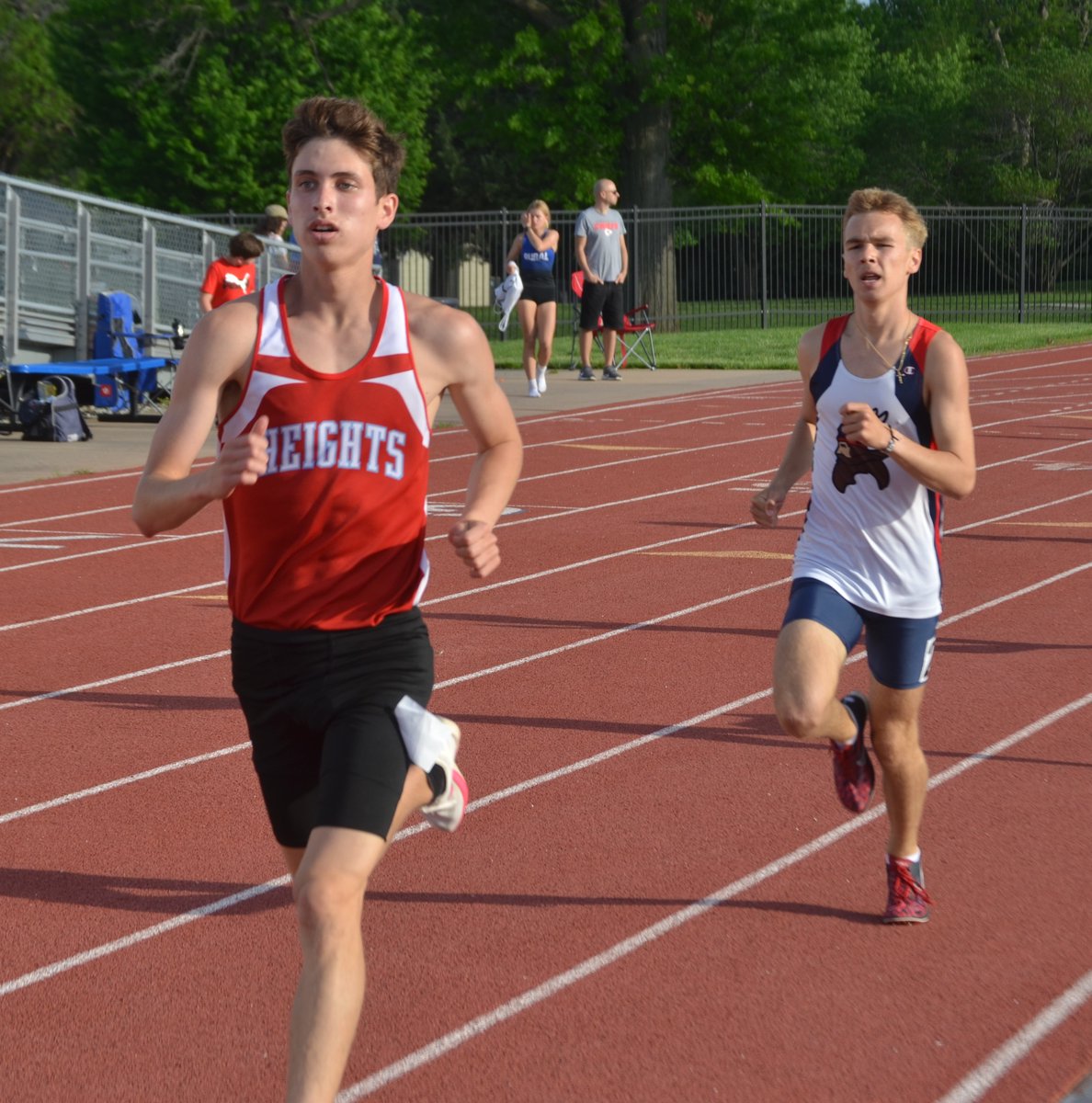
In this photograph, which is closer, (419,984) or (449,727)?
(449,727)

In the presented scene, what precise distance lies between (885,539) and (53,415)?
1255 cm

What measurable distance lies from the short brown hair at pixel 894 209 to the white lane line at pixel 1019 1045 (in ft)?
6.23

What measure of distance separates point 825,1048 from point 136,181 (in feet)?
144

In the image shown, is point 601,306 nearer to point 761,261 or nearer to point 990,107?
point 761,261

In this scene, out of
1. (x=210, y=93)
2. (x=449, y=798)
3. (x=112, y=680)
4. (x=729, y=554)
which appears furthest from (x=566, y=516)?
(x=210, y=93)

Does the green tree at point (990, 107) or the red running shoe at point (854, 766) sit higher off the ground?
the green tree at point (990, 107)

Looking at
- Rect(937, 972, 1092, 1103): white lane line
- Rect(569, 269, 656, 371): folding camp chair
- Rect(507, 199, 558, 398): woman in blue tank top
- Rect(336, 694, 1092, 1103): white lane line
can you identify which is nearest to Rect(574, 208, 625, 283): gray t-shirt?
Rect(569, 269, 656, 371): folding camp chair

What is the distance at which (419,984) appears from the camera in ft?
14.2

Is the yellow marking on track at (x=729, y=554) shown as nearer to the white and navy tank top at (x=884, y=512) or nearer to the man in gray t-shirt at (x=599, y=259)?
the white and navy tank top at (x=884, y=512)

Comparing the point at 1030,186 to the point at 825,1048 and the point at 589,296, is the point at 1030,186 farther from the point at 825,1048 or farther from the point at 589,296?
the point at 825,1048

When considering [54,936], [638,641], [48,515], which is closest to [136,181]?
[48,515]

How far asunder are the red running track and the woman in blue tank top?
32.2ft

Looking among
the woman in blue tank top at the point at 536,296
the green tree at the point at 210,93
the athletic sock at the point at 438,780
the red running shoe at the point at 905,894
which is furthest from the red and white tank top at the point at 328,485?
the green tree at the point at 210,93

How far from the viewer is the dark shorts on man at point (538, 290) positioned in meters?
19.6
